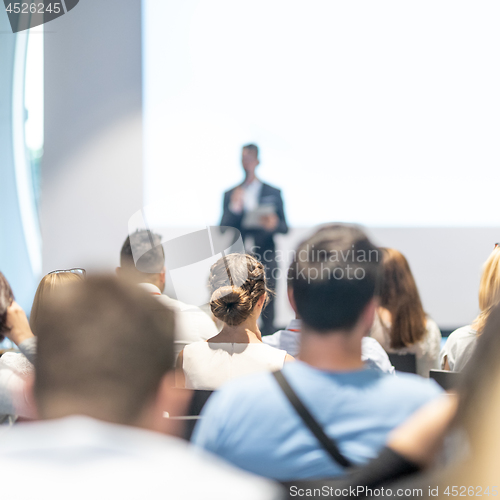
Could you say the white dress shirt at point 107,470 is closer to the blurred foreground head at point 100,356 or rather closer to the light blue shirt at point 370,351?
the blurred foreground head at point 100,356

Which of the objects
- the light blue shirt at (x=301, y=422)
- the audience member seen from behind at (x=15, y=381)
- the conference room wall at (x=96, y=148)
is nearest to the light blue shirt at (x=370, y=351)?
the light blue shirt at (x=301, y=422)

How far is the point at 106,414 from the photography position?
702 millimetres

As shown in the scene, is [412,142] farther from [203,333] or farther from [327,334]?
[327,334]

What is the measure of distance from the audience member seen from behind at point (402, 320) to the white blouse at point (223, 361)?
68 centimetres

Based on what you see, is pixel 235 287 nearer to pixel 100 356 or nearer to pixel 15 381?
pixel 15 381

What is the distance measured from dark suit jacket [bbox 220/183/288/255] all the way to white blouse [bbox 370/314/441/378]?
7.45ft

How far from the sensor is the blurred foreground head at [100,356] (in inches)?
27.8

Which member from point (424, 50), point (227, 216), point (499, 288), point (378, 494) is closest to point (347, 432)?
point (378, 494)

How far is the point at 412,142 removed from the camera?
14.7 ft

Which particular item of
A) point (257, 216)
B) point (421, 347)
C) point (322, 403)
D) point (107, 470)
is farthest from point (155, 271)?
point (257, 216)

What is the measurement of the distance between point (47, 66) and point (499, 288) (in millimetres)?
4019

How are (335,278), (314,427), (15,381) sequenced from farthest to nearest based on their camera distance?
(15,381)
(335,278)
(314,427)

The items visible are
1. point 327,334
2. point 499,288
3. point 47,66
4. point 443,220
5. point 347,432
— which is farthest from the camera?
point 443,220

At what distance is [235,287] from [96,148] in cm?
312
